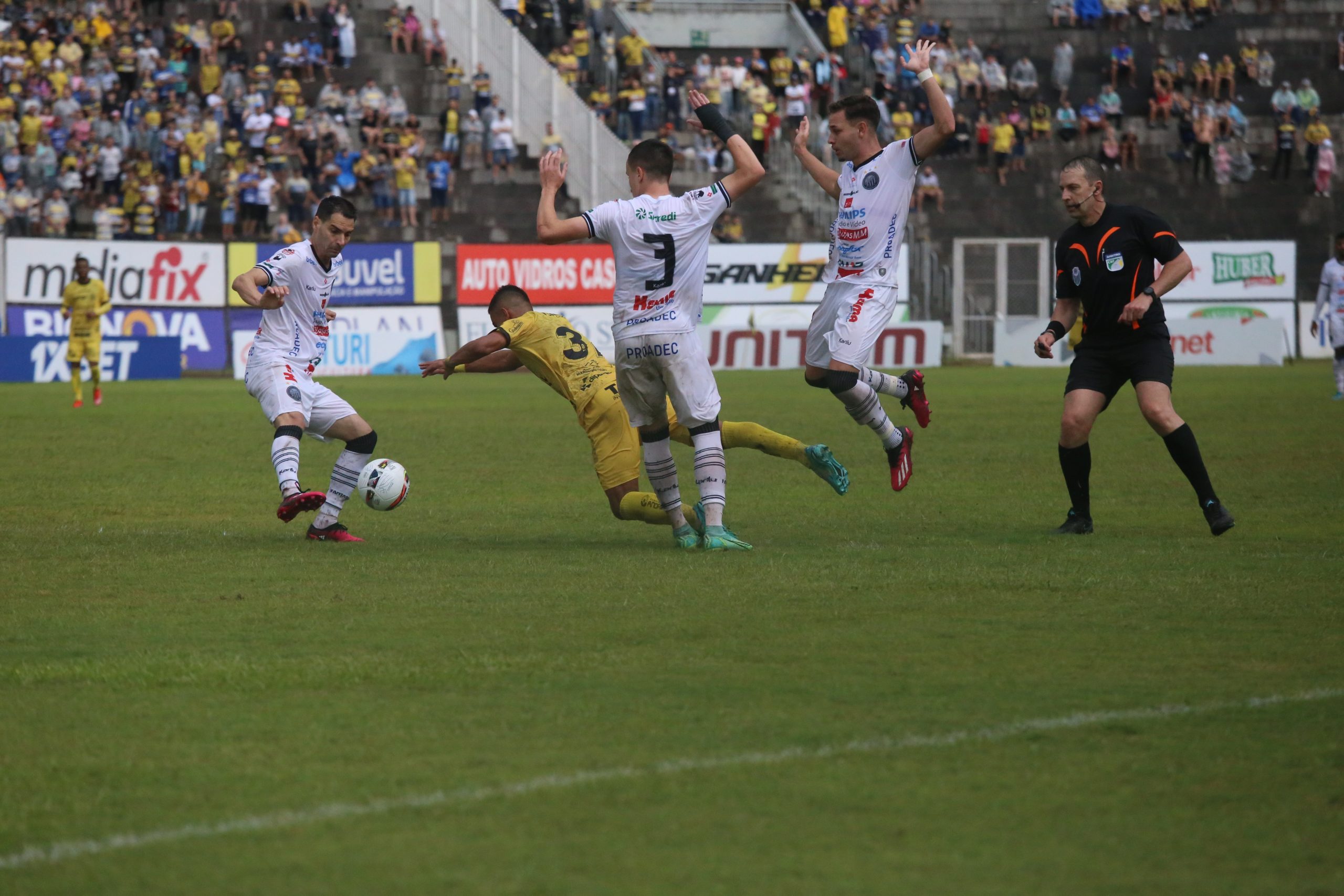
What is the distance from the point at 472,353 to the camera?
10.1m

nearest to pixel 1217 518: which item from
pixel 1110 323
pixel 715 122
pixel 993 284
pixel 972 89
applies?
pixel 1110 323

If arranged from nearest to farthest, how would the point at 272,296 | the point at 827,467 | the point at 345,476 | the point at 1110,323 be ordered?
the point at 272,296 → the point at 1110,323 → the point at 827,467 → the point at 345,476

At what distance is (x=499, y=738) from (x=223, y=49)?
37.8m

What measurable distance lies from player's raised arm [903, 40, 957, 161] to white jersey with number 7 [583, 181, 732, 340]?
1.44 metres

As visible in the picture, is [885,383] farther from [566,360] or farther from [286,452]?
[286,452]

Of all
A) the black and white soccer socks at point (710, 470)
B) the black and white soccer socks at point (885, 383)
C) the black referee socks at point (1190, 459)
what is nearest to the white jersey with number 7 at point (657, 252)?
the black and white soccer socks at point (710, 470)

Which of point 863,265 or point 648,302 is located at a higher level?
point 863,265

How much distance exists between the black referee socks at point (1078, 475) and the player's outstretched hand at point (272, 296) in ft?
15.8

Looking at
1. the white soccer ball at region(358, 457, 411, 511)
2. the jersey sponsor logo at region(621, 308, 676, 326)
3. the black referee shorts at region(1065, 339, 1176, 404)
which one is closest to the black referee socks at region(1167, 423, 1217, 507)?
the black referee shorts at region(1065, 339, 1176, 404)

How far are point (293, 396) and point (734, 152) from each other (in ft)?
10.5

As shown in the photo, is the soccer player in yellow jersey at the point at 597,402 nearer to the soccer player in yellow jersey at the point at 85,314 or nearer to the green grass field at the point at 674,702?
the green grass field at the point at 674,702

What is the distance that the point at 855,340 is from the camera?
435 inches

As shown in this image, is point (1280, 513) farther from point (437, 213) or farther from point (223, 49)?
point (223, 49)

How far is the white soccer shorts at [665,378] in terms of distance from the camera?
9516mm
